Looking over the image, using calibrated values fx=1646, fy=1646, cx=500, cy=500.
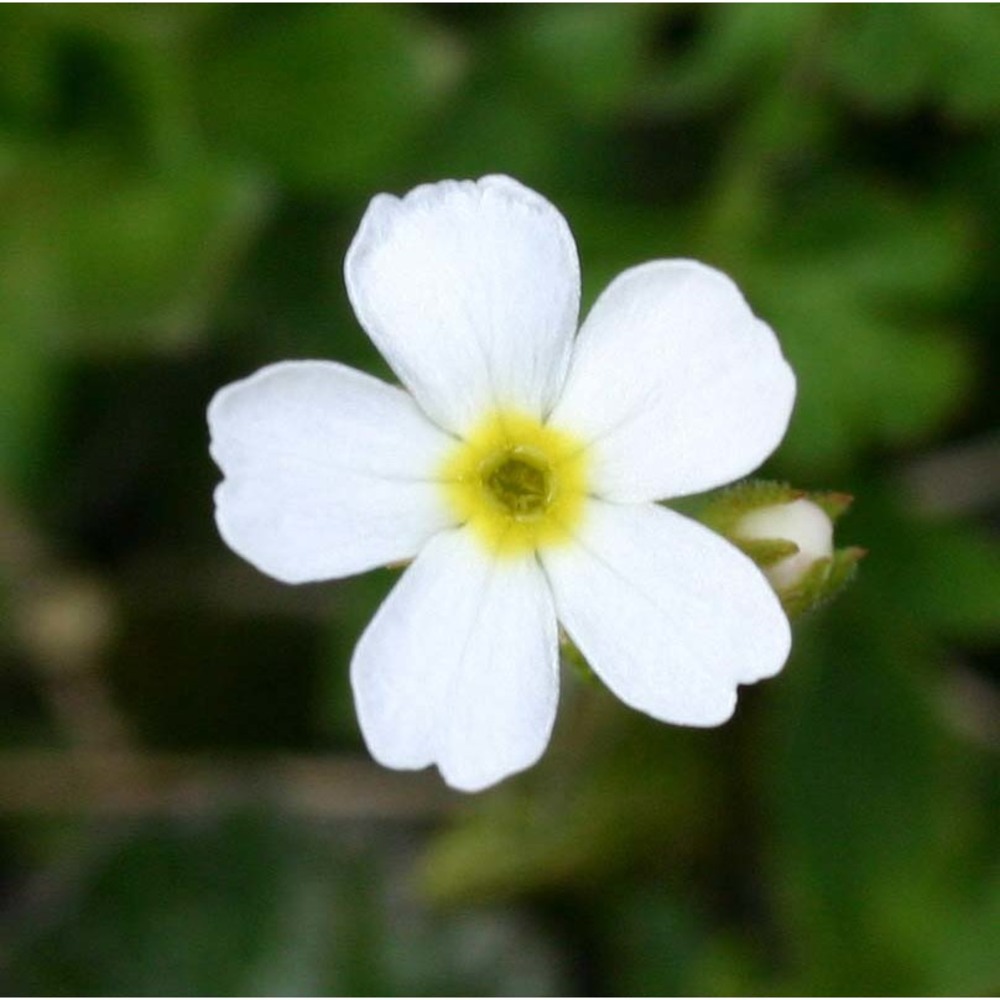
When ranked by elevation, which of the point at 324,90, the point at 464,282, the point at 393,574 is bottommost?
the point at 464,282

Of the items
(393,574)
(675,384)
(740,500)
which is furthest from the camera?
(393,574)

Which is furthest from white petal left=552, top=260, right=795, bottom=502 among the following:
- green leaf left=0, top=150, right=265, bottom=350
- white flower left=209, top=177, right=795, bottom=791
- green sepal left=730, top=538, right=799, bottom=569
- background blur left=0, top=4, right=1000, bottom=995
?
green leaf left=0, top=150, right=265, bottom=350

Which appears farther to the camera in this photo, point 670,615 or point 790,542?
point 790,542

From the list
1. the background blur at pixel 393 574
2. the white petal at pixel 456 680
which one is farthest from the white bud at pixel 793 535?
the background blur at pixel 393 574

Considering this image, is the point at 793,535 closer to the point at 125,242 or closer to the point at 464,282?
the point at 464,282

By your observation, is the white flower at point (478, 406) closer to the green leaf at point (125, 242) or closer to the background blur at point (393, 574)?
the background blur at point (393, 574)

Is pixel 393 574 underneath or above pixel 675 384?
above

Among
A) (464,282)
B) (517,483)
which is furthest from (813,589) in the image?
(464,282)

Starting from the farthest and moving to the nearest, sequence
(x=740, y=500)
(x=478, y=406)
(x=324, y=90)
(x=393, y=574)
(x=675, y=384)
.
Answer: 1. (x=324, y=90)
2. (x=393, y=574)
3. (x=740, y=500)
4. (x=478, y=406)
5. (x=675, y=384)
